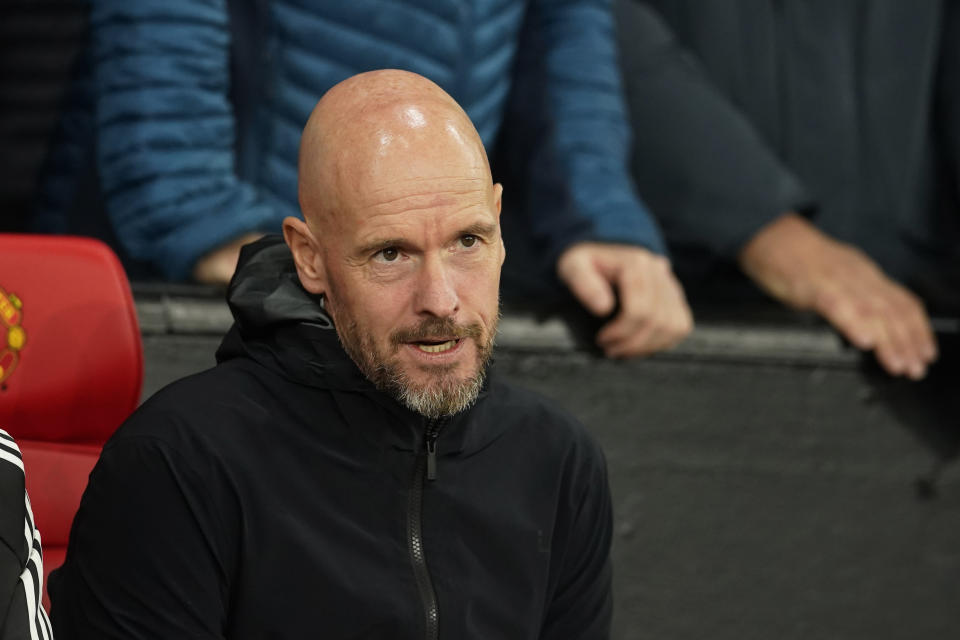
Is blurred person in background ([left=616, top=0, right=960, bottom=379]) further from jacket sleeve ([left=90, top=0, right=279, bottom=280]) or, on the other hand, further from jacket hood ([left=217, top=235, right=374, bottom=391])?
jacket hood ([left=217, top=235, right=374, bottom=391])

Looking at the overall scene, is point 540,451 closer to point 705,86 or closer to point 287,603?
point 287,603

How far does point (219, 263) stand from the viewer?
5.08ft

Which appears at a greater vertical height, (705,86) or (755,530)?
(705,86)

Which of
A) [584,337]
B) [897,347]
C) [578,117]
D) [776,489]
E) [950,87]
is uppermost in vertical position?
[578,117]

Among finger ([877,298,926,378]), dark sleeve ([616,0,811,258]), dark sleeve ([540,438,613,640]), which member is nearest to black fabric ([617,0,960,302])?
dark sleeve ([616,0,811,258])

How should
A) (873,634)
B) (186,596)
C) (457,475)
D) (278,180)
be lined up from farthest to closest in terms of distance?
(873,634), (278,180), (457,475), (186,596)

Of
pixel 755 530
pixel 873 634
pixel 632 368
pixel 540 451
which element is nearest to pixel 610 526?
pixel 540 451

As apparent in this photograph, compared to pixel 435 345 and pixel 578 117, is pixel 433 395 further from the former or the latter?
pixel 578 117

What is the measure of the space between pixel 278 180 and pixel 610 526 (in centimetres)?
66

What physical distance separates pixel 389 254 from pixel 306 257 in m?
0.07

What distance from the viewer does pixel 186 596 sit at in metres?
0.92

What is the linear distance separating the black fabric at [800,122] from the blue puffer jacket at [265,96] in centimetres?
23

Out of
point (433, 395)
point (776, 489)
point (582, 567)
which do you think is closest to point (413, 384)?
point (433, 395)

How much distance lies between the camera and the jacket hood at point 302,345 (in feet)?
3.22
